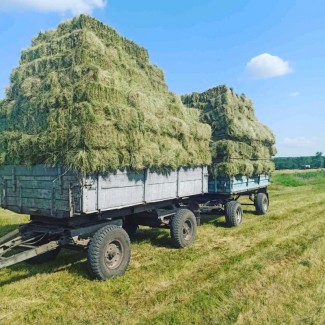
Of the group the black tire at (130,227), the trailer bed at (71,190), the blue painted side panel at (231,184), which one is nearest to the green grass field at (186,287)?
the black tire at (130,227)

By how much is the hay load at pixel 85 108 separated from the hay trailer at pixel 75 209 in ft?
0.99

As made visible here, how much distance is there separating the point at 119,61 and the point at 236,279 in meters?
5.51

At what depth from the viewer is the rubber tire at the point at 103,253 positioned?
658 centimetres

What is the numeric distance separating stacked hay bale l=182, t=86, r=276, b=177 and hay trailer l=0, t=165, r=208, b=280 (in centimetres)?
435

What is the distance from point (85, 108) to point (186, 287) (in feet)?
12.6

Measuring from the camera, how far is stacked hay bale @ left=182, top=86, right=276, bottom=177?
12258 mm

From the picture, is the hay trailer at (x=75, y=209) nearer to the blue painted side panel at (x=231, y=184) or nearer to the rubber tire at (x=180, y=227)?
the rubber tire at (x=180, y=227)

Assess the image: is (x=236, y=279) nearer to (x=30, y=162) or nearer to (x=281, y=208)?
(x=30, y=162)

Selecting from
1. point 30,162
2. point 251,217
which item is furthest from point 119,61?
point 251,217

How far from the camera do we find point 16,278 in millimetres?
6977

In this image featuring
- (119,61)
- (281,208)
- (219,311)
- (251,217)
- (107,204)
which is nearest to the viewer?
(219,311)

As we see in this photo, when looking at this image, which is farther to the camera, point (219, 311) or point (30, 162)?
point (30, 162)

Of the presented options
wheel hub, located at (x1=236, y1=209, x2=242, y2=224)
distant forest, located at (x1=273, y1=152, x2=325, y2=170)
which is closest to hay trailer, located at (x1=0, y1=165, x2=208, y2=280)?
wheel hub, located at (x1=236, y1=209, x2=242, y2=224)

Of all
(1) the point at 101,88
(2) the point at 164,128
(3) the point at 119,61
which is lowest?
(2) the point at 164,128
